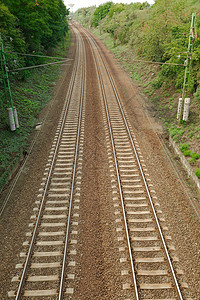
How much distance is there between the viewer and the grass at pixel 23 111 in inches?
512

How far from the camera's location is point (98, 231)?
880 centimetres

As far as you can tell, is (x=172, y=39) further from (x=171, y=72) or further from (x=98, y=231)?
(x=98, y=231)

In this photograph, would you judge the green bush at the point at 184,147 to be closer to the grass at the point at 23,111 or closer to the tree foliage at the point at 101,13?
the grass at the point at 23,111

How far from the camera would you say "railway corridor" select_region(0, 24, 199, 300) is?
696 centimetres

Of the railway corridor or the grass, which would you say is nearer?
the railway corridor

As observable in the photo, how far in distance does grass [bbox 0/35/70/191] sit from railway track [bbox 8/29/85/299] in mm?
2024

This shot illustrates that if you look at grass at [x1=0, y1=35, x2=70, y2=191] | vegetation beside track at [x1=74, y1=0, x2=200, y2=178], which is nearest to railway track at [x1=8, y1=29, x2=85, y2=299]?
grass at [x1=0, y1=35, x2=70, y2=191]

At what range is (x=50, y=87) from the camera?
25766mm

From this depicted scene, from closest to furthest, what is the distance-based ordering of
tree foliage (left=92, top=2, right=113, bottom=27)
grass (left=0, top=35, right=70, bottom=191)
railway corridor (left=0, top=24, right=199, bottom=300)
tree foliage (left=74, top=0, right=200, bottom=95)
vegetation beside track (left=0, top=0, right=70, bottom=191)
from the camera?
railway corridor (left=0, top=24, right=199, bottom=300) < grass (left=0, top=35, right=70, bottom=191) < vegetation beside track (left=0, top=0, right=70, bottom=191) < tree foliage (left=74, top=0, right=200, bottom=95) < tree foliage (left=92, top=2, right=113, bottom=27)

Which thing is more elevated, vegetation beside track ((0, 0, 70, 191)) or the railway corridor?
vegetation beside track ((0, 0, 70, 191))

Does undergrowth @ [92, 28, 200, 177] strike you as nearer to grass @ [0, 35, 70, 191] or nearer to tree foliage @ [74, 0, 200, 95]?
tree foliage @ [74, 0, 200, 95]

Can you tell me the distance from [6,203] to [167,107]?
14.5 meters

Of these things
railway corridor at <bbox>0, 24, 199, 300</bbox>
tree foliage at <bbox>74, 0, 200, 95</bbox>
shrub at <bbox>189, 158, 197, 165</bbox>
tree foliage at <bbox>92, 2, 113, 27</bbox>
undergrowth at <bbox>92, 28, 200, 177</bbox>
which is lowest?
railway corridor at <bbox>0, 24, 199, 300</bbox>

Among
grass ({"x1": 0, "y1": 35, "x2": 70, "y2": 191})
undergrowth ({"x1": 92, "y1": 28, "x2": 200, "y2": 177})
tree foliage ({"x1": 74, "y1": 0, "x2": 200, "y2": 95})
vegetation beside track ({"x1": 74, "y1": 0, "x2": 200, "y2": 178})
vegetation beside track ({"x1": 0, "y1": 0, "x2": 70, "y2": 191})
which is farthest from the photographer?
tree foliage ({"x1": 74, "y1": 0, "x2": 200, "y2": 95})
